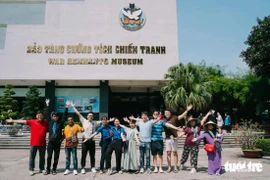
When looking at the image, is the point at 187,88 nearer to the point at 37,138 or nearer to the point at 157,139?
the point at 157,139

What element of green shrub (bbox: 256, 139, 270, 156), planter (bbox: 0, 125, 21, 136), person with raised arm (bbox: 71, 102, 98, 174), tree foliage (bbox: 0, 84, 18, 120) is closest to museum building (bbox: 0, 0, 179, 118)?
tree foliage (bbox: 0, 84, 18, 120)

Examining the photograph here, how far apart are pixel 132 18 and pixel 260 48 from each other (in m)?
10.7

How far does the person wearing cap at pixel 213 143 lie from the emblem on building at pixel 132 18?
15.7m

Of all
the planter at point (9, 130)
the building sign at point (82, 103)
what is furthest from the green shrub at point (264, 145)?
the planter at point (9, 130)

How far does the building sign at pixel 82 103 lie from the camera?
21.5 meters

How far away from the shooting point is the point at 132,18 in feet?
69.6

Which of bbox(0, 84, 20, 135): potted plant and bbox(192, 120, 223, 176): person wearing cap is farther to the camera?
bbox(0, 84, 20, 135): potted plant

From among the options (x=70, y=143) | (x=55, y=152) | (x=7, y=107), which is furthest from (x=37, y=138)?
(x=7, y=107)

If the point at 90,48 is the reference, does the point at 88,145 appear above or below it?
below

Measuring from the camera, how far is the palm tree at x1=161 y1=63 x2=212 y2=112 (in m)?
17.6

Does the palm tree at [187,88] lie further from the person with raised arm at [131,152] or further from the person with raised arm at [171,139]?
the person with raised arm at [131,152]

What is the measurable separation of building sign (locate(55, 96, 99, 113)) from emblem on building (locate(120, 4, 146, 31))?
23.2 feet

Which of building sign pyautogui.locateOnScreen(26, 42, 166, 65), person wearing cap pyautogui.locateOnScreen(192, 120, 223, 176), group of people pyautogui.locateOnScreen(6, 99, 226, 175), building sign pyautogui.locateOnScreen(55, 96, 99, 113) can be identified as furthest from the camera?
building sign pyautogui.locateOnScreen(55, 96, 99, 113)

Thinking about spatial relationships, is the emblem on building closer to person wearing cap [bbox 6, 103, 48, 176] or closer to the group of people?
the group of people
